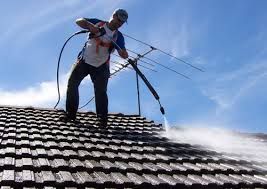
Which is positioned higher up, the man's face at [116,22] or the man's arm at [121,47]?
the man's face at [116,22]

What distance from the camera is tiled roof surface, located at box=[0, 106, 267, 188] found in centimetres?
390

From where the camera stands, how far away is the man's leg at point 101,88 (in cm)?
707

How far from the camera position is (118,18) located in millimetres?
6883

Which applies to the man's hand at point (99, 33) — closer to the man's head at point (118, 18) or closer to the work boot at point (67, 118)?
the man's head at point (118, 18)

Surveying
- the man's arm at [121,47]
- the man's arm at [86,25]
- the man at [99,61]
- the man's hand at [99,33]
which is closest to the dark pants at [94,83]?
the man at [99,61]

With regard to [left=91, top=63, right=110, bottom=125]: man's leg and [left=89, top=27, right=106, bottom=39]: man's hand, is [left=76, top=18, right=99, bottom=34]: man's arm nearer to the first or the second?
[left=89, top=27, right=106, bottom=39]: man's hand

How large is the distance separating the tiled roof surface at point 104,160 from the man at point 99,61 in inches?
17.3

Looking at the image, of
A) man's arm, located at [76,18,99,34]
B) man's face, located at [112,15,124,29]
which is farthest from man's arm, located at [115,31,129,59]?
man's arm, located at [76,18,99,34]

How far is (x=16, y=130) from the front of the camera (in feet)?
18.7

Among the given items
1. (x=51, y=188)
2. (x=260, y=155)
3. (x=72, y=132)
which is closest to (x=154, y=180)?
(x=51, y=188)

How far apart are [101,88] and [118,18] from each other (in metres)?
1.19

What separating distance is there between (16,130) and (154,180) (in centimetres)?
240

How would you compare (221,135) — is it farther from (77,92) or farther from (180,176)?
(180,176)

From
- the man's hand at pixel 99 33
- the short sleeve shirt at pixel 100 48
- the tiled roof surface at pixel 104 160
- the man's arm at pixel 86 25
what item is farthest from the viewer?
the short sleeve shirt at pixel 100 48
